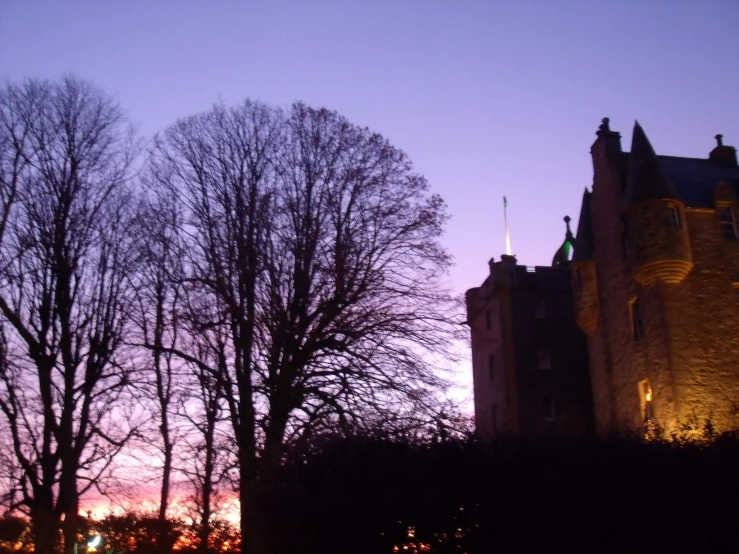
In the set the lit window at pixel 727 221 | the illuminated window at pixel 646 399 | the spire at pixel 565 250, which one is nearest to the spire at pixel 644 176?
the lit window at pixel 727 221

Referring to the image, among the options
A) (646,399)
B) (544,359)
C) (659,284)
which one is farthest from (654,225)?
(544,359)

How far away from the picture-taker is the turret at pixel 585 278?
3688cm

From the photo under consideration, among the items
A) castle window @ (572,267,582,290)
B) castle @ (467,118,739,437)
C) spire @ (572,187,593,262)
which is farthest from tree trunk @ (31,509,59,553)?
spire @ (572,187,593,262)

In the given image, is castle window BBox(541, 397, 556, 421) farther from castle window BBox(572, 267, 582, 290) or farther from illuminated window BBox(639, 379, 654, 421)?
illuminated window BBox(639, 379, 654, 421)

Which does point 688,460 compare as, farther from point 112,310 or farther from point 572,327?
point 572,327

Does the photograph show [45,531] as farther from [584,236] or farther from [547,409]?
[547,409]

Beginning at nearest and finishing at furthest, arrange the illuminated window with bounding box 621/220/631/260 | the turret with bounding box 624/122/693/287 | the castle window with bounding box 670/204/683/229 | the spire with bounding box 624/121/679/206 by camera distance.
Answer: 1. the turret with bounding box 624/122/693/287
2. the castle window with bounding box 670/204/683/229
3. the spire with bounding box 624/121/679/206
4. the illuminated window with bounding box 621/220/631/260

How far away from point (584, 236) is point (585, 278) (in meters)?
2.47

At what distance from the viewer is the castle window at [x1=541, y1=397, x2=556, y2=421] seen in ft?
144

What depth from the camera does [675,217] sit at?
105 feet

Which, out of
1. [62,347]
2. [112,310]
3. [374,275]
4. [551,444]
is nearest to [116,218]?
[112,310]

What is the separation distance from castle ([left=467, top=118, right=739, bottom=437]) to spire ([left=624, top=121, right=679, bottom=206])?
5cm

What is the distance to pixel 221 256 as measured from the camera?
20141mm

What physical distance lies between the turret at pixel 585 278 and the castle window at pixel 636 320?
130 inches
